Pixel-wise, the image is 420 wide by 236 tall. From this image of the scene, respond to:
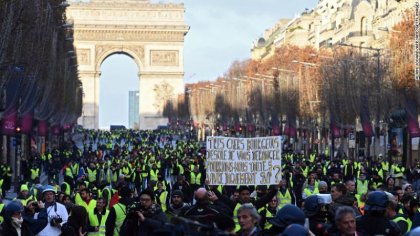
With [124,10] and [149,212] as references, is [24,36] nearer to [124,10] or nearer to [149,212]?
[149,212]

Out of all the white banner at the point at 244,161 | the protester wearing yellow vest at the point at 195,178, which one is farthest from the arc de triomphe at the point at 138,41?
the white banner at the point at 244,161

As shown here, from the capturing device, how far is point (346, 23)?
101 metres

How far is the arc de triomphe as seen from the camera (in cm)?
15688

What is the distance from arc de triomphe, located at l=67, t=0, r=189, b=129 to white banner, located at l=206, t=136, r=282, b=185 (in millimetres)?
139081

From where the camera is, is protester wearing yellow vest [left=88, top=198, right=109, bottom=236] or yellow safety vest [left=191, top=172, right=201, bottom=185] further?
yellow safety vest [left=191, top=172, right=201, bottom=185]

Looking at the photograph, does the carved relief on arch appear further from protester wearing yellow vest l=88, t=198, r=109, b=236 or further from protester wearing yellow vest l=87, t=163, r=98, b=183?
protester wearing yellow vest l=88, t=198, r=109, b=236

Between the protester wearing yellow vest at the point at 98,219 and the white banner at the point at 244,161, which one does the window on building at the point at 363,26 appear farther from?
the protester wearing yellow vest at the point at 98,219

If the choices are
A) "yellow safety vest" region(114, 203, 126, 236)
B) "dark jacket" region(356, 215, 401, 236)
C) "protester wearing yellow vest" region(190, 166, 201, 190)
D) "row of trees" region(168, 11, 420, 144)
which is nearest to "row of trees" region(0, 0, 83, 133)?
"protester wearing yellow vest" region(190, 166, 201, 190)

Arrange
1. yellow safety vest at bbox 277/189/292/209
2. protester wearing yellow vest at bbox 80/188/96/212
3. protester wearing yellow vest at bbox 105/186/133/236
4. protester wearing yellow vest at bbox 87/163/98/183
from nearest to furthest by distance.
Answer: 1. protester wearing yellow vest at bbox 105/186/133/236
2. protester wearing yellow vest at bbox 80/188/96/212
3. yellow safety vest at bbox 277/189/292/209
4. protester wearing yellow vest at bbox 87/163/98/183

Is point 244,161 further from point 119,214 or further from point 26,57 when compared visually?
point 26,57

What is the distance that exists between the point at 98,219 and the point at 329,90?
→ 51950 millimetres

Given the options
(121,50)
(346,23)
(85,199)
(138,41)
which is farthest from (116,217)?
(121,50)

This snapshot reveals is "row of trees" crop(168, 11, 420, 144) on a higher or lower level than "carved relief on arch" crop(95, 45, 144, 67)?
lower

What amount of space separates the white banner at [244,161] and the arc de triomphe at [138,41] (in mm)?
139081
